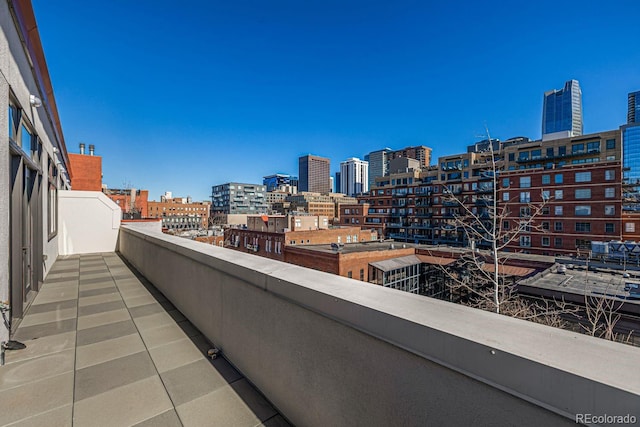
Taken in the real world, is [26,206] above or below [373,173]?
below

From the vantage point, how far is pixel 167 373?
8.17 ft

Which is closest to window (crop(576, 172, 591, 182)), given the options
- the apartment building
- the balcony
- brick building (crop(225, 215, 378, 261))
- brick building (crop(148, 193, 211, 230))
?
the apartment building

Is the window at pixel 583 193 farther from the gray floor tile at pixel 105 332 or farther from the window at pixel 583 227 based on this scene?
the gray floor tile at pixel 105 332

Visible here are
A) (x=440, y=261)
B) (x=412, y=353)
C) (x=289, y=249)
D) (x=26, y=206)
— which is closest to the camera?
(x=412, y=353)

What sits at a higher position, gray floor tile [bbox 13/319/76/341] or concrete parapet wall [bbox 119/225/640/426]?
concrete parapet wall [bbox 119/225/640/426]

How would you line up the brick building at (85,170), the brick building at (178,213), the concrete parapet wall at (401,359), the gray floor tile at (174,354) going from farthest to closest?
the brick building at (178,213) → the brick building at (85,170) → the gray floor tile at (174,354) → the concrete parapet wall at (401,359)

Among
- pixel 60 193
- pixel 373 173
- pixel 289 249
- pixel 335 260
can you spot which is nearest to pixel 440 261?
pixel 335 260

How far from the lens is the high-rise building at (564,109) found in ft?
443

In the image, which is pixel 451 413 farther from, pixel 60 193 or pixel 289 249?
pixel 289 249

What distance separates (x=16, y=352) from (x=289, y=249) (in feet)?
94.8

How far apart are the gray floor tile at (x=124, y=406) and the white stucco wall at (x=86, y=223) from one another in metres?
9.02

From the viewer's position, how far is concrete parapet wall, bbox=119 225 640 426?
0.81 m

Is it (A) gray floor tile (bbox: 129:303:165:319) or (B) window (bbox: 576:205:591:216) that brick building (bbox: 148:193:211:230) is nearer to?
(B) window (bbox: 576:205:591:216)

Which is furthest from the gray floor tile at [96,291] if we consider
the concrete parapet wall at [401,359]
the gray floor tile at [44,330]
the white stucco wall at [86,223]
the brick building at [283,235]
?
the brick building at [283,235]
